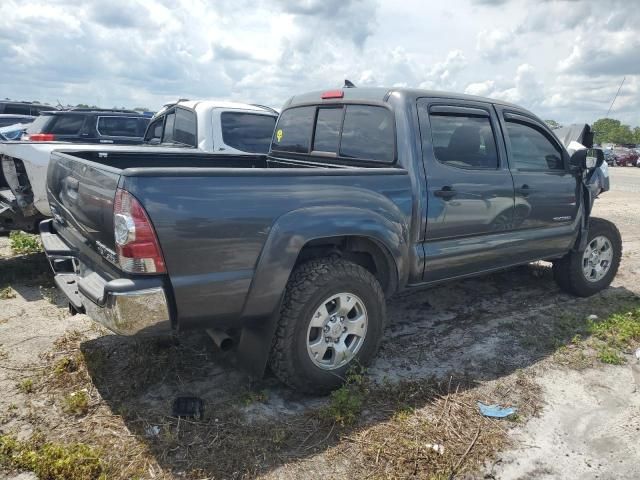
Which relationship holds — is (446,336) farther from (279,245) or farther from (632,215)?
(632,215)

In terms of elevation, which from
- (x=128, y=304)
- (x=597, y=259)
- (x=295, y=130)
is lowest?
(x=597, y=259)

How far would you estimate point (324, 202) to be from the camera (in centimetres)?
307

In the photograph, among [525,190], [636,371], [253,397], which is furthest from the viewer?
[525,190]

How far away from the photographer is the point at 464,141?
4.01 metres

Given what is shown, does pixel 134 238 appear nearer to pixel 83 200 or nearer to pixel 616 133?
pixel 83 200

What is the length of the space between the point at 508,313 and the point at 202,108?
4633 mm

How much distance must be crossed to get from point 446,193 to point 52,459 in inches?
113

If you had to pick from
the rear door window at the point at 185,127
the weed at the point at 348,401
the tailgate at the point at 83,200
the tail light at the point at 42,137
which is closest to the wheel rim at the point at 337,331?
the weed at the point at 348,401

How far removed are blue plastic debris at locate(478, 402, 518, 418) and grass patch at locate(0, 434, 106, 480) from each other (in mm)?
2157

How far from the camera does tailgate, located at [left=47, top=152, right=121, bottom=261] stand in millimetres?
2693

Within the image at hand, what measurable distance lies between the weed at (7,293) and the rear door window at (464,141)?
13.2 ft

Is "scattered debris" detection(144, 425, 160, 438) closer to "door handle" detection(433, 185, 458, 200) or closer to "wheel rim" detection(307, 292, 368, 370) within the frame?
"wheel rim" detection(307, 292, 368, 370)

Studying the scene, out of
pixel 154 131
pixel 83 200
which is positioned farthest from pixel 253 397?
pixel 154 131

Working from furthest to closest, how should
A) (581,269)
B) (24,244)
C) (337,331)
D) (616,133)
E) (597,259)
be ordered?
(616,133) → (24,244) → (597,259) → (581,269) → (337,331)
